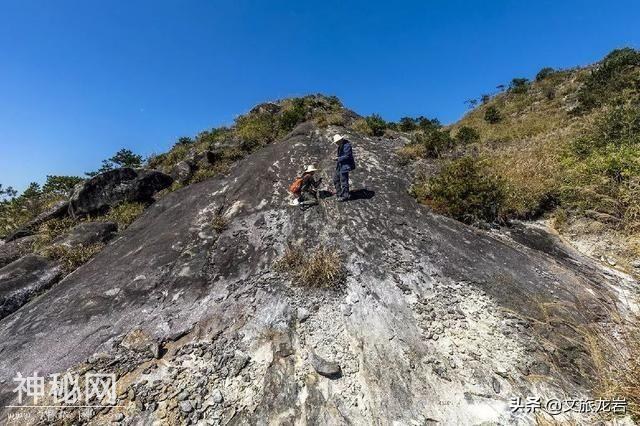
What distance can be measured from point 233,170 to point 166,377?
10204 millimetres

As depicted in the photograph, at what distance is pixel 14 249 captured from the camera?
457 inches

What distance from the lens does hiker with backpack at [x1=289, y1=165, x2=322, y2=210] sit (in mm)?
10820

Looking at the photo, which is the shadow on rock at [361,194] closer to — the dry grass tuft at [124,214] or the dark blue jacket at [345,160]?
the dark blue jacket at [345,160]

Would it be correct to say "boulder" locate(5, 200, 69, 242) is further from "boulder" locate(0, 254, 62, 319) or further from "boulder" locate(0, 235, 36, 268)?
"boulder" locate(0, 254, 62, 319)

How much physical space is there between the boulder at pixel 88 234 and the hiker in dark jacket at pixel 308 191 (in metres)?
7.10

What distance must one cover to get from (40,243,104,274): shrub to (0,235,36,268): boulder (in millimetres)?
1302

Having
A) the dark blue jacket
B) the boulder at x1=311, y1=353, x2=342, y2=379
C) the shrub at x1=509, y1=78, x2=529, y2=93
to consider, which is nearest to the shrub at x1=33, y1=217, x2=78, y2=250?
the dark blue jacket

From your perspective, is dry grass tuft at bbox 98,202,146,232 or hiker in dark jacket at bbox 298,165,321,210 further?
dry grass tuft at bbox 98,202,146,232

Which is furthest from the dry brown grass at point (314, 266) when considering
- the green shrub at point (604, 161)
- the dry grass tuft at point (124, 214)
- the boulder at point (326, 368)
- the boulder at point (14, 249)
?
the boulder at point (14, 249)

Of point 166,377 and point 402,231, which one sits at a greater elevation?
point 402,231

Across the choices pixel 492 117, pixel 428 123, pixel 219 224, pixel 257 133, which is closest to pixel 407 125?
pixel 428 123

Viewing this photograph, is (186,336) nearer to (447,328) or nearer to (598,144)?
(447,328)

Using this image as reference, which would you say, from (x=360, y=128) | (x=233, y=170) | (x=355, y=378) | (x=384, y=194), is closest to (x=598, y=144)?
(x=384, y=194)

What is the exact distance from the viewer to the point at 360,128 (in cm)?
1831
